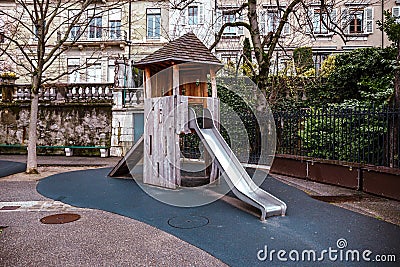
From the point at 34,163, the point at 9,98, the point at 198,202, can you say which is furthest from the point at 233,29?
the point at 198,202

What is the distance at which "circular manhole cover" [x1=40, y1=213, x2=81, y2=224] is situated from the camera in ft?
20.3

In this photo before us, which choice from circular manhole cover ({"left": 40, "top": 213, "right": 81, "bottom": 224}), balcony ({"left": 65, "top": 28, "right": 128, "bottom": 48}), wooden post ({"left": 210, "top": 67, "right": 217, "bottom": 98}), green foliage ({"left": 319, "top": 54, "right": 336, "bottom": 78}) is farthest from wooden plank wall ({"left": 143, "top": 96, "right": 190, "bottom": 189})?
balcony ({"left": 65, "top": 28, "right": 128, "bottom": 48})

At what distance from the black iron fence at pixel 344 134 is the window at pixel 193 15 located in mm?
14109

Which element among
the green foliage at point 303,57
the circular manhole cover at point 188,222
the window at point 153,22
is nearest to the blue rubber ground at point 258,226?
the circular manhole cover at point 188,222

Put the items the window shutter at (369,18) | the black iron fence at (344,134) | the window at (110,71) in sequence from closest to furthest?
the black iron fence at (344,134), the window shutter at (369,18), the window at (110,71)

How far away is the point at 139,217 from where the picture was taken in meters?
6.44

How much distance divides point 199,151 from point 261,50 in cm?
468

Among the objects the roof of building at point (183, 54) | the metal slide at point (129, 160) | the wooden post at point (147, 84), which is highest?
the roof of building at point (183, 54)

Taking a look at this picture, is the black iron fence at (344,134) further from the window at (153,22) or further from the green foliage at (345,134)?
the window at (153,22)

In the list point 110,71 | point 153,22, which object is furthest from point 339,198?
point 110,71

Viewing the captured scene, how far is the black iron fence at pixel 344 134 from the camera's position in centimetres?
834

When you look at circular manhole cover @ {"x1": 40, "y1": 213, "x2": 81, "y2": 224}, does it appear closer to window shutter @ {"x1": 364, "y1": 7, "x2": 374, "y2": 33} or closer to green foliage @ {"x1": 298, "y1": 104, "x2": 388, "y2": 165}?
green foliage @ {"x1": 298, "y1": 104, "x2": 388, "y2": 165}

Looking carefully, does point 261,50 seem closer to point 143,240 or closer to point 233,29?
point 143,240

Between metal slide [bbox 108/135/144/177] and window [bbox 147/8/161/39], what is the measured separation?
1646 centimetres
